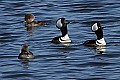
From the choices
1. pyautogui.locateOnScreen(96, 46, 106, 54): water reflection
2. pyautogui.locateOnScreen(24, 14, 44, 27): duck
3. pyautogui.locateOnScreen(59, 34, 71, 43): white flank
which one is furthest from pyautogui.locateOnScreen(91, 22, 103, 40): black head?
pyautogui.locateOnScreen(24, 14, 44, 27): duck

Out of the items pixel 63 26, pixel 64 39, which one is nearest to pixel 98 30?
pixel 64 39

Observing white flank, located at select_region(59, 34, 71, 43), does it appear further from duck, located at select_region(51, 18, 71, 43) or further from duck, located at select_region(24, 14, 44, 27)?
duck, located at select_region(24, 14, 44, 27)

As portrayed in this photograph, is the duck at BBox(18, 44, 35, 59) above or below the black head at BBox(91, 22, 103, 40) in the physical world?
below

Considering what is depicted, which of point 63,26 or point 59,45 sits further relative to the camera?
point 63,26

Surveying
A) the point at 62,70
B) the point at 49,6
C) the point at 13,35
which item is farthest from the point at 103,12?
the point at 62,70

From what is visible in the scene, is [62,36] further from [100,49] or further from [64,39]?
[100,49]

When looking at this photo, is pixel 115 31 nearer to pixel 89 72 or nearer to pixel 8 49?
pixel 8 49

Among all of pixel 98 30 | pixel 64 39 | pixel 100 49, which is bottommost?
pixel 100 49

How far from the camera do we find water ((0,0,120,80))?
2494 centimetres

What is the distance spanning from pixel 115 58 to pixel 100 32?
90.9 inches

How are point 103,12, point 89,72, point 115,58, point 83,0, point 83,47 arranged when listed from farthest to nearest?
point 83,0
point 103,12
point 83,47
point 115,58
point 89,72

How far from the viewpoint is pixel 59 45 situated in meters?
29.3

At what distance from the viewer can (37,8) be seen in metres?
37.8

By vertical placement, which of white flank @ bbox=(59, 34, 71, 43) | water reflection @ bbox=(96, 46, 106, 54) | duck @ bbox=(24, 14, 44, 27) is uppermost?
duck @ bbox=(24, 14, 44, 27)
